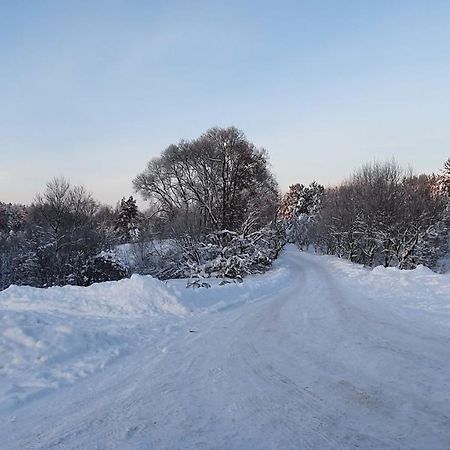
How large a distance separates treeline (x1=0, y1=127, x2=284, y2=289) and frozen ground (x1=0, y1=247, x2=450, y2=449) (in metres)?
20.0

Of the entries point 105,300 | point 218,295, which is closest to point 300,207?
point 218,295

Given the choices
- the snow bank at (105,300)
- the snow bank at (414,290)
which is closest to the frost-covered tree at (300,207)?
the snow bank at (414,290)

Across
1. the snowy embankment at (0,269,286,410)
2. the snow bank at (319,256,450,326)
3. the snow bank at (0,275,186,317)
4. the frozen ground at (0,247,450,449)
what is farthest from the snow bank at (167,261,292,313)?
the snow bank at (319,256,450,326)

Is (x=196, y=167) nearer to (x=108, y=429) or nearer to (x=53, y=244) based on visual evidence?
(x=53, y=244)

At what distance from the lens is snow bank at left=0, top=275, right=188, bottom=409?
19.0 ft

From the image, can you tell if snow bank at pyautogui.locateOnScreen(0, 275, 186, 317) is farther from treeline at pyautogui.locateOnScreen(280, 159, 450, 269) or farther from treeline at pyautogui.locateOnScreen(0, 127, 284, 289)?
treeline at pyautogui.locateOnScreen(280, 159, 450, 269)

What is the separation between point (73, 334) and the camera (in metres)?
7.25

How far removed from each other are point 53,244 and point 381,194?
94.7 ft

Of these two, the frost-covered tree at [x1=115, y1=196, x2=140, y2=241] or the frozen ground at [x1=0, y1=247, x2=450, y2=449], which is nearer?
the frozen ground at [x1=0, y1=247, x2=450, y2=449]

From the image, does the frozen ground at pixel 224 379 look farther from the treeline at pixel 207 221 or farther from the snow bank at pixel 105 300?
the treeline at pixel 207 221

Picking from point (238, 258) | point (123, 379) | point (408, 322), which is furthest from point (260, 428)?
point (238, 258)

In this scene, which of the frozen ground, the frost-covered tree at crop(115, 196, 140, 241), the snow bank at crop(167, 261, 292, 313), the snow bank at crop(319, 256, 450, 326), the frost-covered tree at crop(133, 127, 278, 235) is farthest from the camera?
the frost-covered tree at crop(115, 196, 140, 241)

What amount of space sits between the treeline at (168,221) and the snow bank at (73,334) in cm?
1754

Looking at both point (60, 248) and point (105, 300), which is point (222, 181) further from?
point (105, 300)
